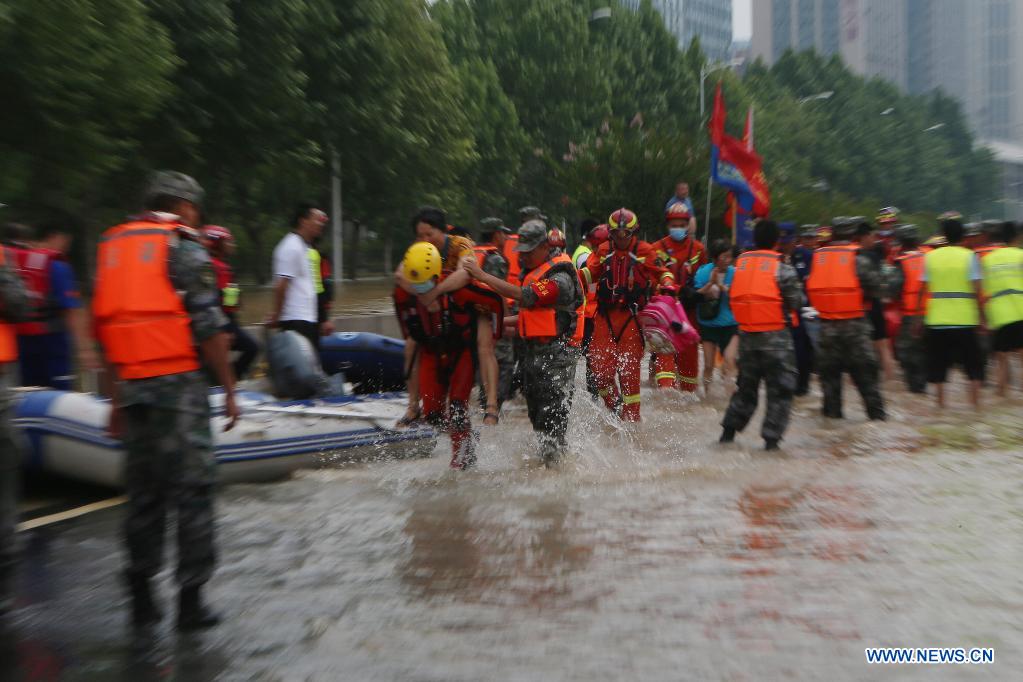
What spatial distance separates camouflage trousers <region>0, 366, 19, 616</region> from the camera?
505cm

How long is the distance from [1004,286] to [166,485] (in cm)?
976

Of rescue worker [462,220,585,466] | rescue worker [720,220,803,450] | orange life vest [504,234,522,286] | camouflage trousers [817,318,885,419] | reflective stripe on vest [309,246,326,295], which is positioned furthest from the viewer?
orange life vest [504,234,522,286]

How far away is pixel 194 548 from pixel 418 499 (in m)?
2.74

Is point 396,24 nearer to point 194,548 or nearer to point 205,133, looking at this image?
point 205,133

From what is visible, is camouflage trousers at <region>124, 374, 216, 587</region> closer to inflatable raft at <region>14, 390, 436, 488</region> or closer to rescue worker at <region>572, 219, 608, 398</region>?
inflatable raft at <region>14, 390, 436, 488</region>

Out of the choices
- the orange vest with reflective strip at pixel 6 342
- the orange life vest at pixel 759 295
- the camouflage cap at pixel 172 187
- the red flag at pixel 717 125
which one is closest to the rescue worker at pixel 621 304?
the orange life vest at pixel 759 295

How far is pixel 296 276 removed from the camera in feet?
32.2

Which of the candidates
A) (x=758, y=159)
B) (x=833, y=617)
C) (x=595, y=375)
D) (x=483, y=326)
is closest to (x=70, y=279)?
(x=483, y=326)

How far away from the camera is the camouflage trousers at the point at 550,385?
824 cm

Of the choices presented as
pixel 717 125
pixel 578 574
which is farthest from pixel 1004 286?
pixel 717 125

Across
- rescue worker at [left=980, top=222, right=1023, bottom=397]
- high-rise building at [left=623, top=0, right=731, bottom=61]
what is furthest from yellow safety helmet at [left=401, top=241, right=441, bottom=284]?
high-rise building at [left=623, top=0, right=731, bottom=61]

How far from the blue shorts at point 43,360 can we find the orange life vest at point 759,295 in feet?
18.1

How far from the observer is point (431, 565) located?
596 centimetres

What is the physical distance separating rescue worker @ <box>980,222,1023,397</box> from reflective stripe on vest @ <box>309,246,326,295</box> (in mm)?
6732
